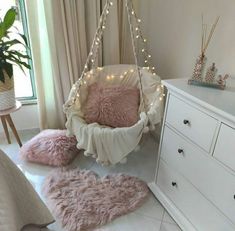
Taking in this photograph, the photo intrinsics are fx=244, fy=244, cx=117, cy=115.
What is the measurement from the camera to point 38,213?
1.46 meters

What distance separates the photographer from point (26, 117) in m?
2.65

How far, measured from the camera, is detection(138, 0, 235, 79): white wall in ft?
5.34

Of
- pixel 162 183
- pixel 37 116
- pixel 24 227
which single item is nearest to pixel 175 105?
pixel 162 183

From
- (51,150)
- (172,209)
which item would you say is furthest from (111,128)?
(172,209)

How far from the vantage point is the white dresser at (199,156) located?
1197 mm

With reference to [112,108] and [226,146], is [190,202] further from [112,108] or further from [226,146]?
[112,108]

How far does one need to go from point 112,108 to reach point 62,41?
83 cm

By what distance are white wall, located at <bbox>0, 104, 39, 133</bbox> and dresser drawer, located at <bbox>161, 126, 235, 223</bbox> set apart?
1589 mm

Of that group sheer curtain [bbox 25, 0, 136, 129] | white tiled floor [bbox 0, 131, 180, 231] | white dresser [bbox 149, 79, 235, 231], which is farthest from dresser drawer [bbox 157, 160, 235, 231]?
sheer curtain [bbox 25, 0, 136, 129]

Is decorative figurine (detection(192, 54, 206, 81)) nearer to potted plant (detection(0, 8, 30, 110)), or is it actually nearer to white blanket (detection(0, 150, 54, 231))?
white blanket (detection(0, 150, 54, 231))

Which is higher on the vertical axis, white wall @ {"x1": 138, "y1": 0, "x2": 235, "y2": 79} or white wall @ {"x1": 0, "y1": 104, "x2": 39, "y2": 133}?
white wall @ {"x1": 138, "y1": 0, "x2": 235, "y2": 79}

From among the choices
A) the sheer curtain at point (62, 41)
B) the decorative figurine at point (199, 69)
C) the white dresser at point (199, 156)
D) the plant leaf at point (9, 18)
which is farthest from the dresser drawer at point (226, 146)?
the plant leaf at point (9, 18)

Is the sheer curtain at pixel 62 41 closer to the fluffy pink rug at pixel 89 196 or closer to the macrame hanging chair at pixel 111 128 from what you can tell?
the macrame hanging chair at pixel 111 128

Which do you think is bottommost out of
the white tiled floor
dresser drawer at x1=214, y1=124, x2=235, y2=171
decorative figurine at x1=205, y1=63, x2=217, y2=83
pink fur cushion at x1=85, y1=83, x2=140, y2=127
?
the white tiled floor
